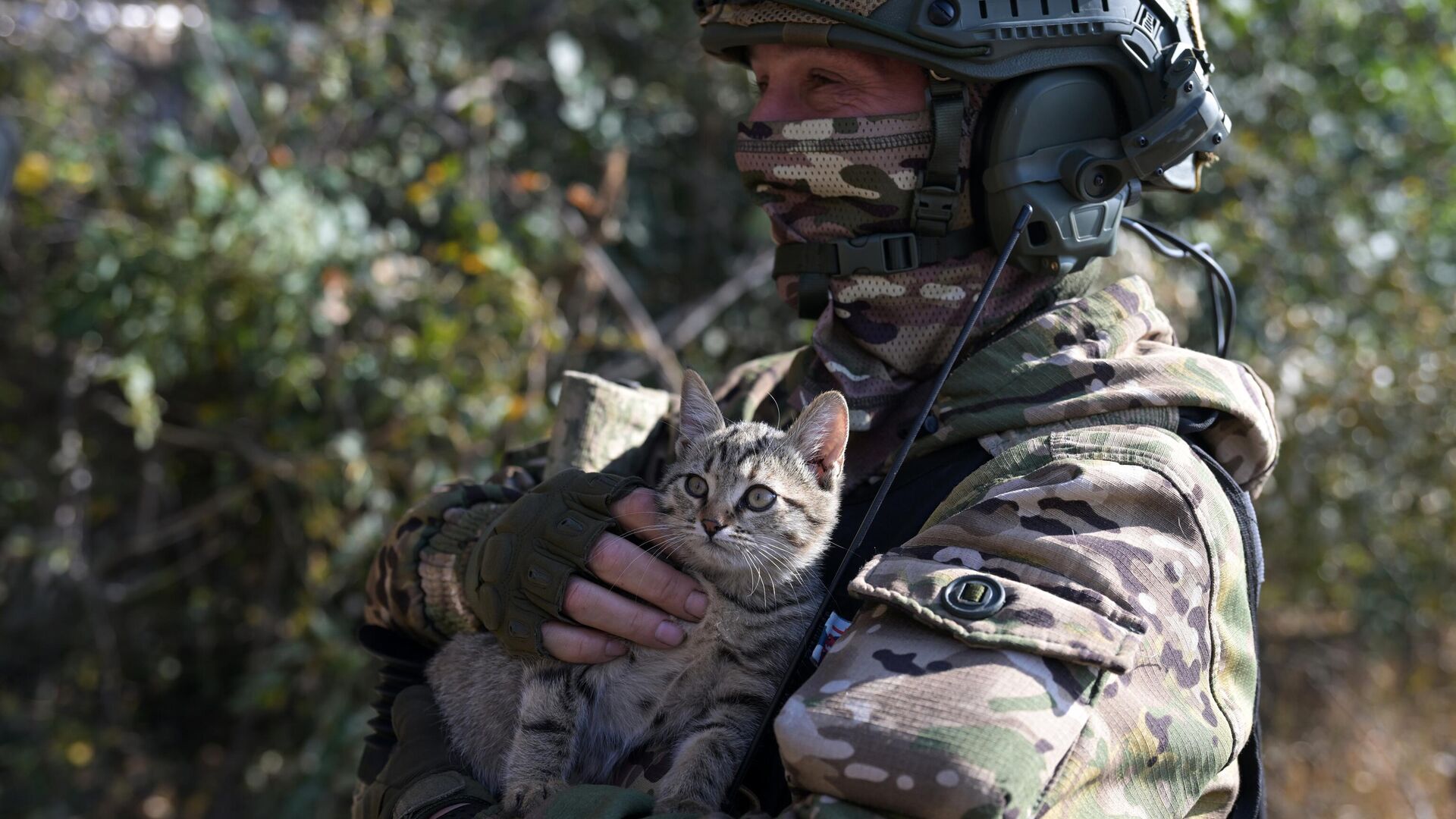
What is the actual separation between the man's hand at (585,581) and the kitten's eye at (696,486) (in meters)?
0.11

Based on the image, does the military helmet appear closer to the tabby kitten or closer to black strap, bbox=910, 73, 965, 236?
black strap, bbox=910, 73, 965, 236

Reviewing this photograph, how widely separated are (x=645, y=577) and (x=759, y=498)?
0.31m

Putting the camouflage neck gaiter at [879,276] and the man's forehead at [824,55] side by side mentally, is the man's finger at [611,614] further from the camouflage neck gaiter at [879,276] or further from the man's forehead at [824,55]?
the man's forehead at [824,55]

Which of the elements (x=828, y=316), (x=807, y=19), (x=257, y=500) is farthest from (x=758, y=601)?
(x=257, y=500)

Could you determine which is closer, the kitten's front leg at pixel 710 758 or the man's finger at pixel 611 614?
the kitten's front leg at pixel 710 758

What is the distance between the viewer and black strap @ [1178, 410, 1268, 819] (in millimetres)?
2070

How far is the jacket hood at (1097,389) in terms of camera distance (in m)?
2.07

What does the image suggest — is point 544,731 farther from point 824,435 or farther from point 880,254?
point 880,254

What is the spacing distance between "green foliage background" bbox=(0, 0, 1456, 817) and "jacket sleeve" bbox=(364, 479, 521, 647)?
179 cm

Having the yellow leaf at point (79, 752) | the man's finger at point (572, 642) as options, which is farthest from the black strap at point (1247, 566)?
the yellow leaf at point (79, 752)

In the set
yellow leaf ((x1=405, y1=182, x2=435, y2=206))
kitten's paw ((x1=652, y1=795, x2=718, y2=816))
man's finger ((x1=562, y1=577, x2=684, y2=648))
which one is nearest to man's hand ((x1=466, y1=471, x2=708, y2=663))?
man's finger ((x1=562, y1=577, x2=684, y2=648))

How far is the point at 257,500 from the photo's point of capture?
5.49m

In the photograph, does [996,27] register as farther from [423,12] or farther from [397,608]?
[423,12]

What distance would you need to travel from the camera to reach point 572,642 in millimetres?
2256
